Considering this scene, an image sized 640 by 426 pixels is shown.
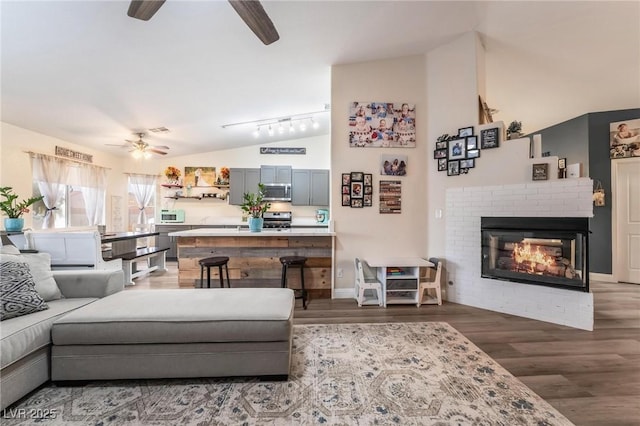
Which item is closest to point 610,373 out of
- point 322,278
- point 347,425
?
point 347,425

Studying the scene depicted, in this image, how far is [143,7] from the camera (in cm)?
177

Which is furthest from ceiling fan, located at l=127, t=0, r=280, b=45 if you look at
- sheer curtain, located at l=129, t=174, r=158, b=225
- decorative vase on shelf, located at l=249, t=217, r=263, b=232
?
sheer curtain, located at l=129, t=174, r=158, b=225

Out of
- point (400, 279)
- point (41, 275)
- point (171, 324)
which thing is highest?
point (41, 275)

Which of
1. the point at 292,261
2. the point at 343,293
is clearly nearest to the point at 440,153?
the point at 343,293

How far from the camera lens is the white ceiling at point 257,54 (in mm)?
2471

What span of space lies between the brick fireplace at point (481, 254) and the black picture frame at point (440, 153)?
1.58 ft

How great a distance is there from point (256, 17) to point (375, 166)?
233cm

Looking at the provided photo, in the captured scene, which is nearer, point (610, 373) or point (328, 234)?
point (610, 373)

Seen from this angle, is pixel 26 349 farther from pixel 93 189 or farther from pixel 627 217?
pixel 627 217

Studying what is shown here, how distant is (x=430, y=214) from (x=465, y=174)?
69 centimetres

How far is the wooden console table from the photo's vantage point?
3.32 meters

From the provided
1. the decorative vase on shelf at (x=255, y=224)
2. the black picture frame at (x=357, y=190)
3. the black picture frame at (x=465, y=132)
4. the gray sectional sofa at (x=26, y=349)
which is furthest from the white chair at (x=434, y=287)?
the gray sectional sofa at (x=26, y=349)

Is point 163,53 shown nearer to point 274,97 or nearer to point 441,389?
point 274,97

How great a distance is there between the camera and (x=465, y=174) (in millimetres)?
3447
